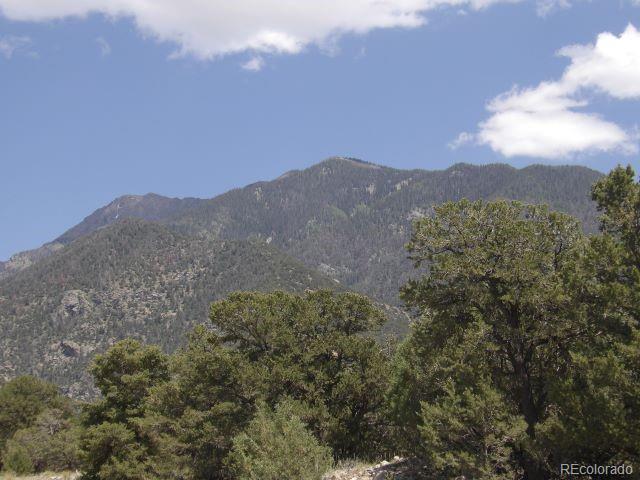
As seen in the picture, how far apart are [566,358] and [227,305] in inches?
706

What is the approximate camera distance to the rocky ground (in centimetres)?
1867

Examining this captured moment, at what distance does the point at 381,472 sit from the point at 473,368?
5.82 m

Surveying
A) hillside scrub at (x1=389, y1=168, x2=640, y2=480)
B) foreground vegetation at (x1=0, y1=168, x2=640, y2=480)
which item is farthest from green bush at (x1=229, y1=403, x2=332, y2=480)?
hillside scrub at (x1=389, y1=168, x2=640, y2=480)

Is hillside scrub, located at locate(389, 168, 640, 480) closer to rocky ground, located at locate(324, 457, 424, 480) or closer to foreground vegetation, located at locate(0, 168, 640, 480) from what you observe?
foreground vegetation, located at locate(0, 168, 640, 480)

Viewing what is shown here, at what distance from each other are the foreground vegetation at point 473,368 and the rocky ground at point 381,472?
1.67 ft

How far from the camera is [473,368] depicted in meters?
16.6

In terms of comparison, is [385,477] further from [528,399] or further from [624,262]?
[624,262]

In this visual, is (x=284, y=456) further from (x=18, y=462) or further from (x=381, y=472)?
(x=18, y=462)

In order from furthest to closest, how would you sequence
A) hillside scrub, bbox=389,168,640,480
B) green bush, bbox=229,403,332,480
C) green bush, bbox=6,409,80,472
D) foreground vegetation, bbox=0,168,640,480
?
green bush, bbox=6,409,80,472
foreground vegetation, bbox=0,168,640,480
green bush, bbox=229,403,332,480
hillside scrub, bbox=389,168,640,480

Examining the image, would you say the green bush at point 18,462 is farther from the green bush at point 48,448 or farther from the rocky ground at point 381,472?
the rocky ground at point 381,472

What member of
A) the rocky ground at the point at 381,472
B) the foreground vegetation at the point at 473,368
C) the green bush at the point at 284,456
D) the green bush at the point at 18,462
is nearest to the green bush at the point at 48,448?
the green bush at the point at 18,462

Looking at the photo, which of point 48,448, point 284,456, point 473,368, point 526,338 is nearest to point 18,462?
point 48,448

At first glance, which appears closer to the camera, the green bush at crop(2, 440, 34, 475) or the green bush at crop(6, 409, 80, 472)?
the green bush at crop(2, 440, 34, 475)

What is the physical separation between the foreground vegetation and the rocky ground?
508mm
